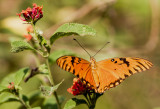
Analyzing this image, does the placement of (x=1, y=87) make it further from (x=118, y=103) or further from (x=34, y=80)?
(x=118, y=103)

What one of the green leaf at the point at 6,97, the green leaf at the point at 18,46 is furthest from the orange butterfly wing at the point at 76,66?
the green leaf at the point at 6,97

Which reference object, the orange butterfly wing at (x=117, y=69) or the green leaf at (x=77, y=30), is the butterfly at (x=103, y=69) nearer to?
the orange butterfly wing at (x=117, y=69)

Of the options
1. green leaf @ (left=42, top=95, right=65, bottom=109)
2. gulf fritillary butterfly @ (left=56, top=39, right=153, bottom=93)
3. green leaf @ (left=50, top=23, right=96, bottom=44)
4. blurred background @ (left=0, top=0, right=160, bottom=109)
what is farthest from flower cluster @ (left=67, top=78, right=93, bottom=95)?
blurred background @ (left=0, top=0, right=160, bottom=109)

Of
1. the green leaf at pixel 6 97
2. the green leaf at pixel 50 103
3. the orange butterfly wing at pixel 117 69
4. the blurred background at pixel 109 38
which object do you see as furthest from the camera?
the blurred background at pixel 109 38

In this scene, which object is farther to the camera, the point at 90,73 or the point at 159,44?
the point at 159,44

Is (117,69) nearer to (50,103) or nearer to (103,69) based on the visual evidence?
(103,69)

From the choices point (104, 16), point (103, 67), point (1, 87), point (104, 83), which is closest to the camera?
point (1, 87)

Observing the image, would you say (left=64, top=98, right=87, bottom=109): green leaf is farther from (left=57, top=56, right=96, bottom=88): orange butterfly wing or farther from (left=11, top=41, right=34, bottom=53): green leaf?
(left=11, top=41, right=34, bottom=53): green leaf

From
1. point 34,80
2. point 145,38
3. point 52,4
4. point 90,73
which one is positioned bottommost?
point 34,80

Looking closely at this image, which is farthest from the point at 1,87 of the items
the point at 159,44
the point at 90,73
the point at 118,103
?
the point at 159,44
